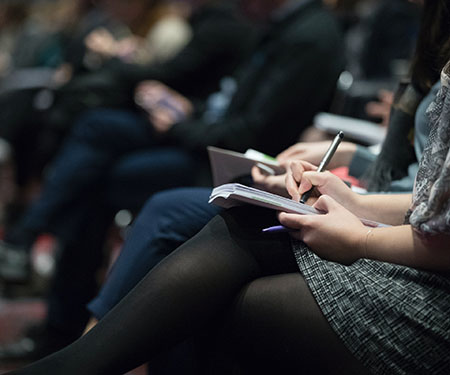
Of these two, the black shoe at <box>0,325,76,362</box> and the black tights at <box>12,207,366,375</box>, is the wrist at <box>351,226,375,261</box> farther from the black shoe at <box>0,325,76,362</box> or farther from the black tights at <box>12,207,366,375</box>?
the black shoe at <box>0,325,76,362</box>

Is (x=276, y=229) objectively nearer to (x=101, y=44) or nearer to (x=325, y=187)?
(x=325, y=187)

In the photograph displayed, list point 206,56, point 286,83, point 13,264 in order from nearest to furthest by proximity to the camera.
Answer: point 286,83, point 206,56, point 13,264

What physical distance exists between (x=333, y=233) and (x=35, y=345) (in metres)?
1.35

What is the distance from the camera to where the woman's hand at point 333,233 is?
37.7 inches

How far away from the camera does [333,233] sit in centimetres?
96

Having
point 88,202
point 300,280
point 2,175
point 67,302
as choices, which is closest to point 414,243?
point 300,280

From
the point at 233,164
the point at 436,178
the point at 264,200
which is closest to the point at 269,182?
the point at 233,164

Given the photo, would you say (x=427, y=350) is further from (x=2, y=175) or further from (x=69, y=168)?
(x=2, y=175)

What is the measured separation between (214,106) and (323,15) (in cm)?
52

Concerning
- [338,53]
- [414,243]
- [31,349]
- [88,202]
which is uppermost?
[338,53]

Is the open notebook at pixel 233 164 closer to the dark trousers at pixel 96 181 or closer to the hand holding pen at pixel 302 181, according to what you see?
the hand holding pen at pixel 302 181

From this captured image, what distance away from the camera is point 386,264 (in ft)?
3.12

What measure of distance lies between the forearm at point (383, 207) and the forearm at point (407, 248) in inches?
4.8

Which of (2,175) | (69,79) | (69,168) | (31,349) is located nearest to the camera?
(31,349)
